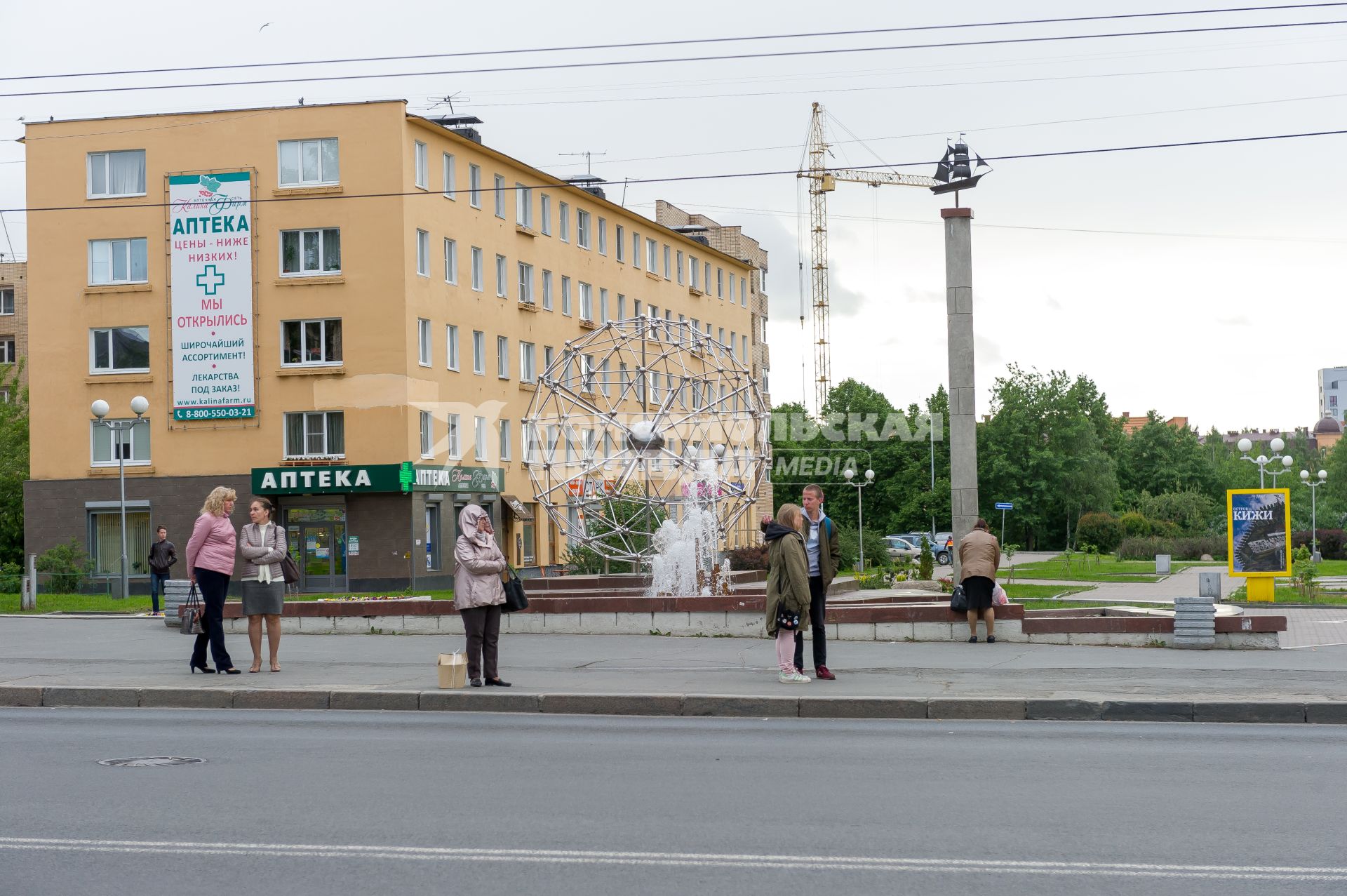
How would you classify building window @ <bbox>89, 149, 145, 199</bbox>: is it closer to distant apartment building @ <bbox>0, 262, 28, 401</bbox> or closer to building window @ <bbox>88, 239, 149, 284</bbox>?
building window @ <bbox>88, 239, 149, 284</bbox>

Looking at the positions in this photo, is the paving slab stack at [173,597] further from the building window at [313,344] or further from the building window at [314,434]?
the building window at [313,344]

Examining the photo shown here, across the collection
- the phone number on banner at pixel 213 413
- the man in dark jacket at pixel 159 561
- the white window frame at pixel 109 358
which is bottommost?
the man in dark jacket at pixel 159 561

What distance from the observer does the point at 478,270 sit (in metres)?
52.1

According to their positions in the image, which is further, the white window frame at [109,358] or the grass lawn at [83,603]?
the white window frame at [109,358]

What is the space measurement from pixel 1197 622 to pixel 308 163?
35884 millimetres

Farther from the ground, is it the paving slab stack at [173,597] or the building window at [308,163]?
the building window at [308,163]

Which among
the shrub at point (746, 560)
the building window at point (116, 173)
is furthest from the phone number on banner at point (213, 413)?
the shrub at point (746, 560)

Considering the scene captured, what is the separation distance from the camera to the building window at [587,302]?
6112 cm

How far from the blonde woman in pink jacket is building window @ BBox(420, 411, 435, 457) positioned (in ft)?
106

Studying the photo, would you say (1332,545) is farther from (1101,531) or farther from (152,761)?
(152,761)

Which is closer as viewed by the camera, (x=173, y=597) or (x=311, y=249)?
(x=173, y=597)

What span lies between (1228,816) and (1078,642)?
11.3 m

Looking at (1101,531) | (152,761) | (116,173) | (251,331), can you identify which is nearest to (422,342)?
(251,331)

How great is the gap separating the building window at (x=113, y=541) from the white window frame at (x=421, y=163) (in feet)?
46.1
